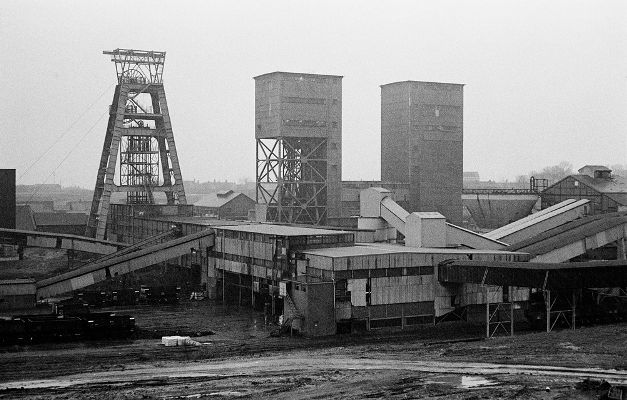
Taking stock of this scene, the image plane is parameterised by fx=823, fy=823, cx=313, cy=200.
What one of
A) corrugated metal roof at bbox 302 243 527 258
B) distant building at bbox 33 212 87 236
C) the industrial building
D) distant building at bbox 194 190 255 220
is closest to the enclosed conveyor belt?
the industrial building

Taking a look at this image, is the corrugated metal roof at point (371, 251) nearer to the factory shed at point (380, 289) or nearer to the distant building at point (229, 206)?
the factory shed at point (380, 289)

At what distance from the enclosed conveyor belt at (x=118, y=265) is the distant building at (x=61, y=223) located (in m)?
34.1

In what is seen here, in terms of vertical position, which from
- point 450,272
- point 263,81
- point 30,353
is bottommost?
point 30,353

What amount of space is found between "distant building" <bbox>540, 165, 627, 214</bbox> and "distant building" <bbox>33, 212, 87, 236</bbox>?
1677 inches

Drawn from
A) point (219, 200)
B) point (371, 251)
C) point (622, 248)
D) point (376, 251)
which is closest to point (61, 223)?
point (219, 200)

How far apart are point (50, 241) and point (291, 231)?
17.6 meters

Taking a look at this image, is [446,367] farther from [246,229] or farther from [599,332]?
[246,229]

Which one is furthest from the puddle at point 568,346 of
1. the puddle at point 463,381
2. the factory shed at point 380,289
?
the factory shed at point 380,289

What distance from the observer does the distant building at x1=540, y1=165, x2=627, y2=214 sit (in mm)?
57000

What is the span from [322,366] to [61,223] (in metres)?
58.6

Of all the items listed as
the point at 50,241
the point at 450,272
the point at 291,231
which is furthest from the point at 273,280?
the point at 50,241

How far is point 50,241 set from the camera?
51.8m

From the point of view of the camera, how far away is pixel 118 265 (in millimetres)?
42125

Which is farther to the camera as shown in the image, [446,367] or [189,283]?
[189,283]
